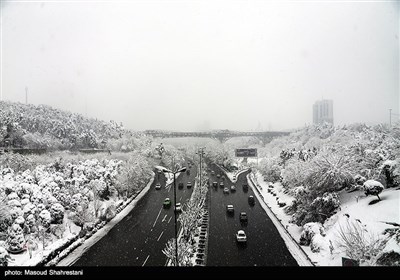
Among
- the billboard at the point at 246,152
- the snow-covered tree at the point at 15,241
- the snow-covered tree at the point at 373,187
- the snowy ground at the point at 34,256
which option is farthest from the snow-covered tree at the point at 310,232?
the billboard at the point at 246,152

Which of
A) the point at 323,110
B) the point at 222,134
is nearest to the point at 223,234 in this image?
the point at 323,110

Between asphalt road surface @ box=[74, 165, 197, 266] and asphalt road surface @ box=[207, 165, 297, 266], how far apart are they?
2484 millimetres

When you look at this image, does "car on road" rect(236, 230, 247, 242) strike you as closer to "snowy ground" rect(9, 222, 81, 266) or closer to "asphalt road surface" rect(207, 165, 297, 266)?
"asphalt road surface" rect(207, 165, 297, 266)

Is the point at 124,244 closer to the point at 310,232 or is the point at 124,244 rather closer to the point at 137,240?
the point at 137,240

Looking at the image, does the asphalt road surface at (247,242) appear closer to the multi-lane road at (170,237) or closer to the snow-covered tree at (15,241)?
the multi-lane road at (170,237)

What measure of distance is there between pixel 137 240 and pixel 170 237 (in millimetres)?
1733

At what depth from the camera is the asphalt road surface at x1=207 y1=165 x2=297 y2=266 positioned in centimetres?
1179
